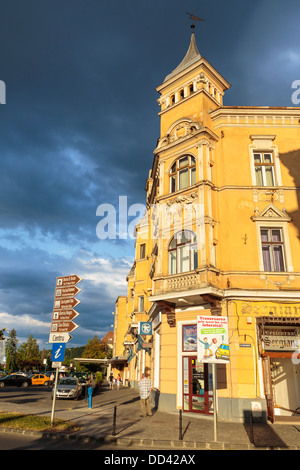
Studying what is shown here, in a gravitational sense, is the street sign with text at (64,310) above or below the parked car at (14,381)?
above

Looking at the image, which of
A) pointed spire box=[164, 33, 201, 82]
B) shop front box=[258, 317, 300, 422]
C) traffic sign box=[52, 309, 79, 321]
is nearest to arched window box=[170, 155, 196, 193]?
pointed spire box=[164, 33, 201, 82]

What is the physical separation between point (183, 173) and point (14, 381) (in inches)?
1215

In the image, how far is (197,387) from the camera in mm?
16172

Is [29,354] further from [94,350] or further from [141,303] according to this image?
[141,303]

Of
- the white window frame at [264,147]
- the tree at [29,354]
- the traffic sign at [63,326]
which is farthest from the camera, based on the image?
Result: the tree at [29,354]

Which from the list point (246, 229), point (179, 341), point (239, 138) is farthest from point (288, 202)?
point (179, 341)

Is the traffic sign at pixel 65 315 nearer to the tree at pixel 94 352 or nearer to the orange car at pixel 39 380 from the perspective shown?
the orange car at pixel 39 380

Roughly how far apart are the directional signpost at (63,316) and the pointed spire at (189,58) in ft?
51.7

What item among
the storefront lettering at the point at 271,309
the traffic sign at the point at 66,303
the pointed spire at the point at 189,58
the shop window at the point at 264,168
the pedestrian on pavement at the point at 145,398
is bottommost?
the pedestrian on pavement at the point at 145,398

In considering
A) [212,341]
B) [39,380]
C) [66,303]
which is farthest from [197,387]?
Answer: [39,380]

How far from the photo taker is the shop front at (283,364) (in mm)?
15133

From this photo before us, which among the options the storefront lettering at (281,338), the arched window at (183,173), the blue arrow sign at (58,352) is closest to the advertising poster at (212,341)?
the storefront lettering at (281,338)

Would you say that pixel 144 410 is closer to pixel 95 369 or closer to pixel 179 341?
pixel 179 341
